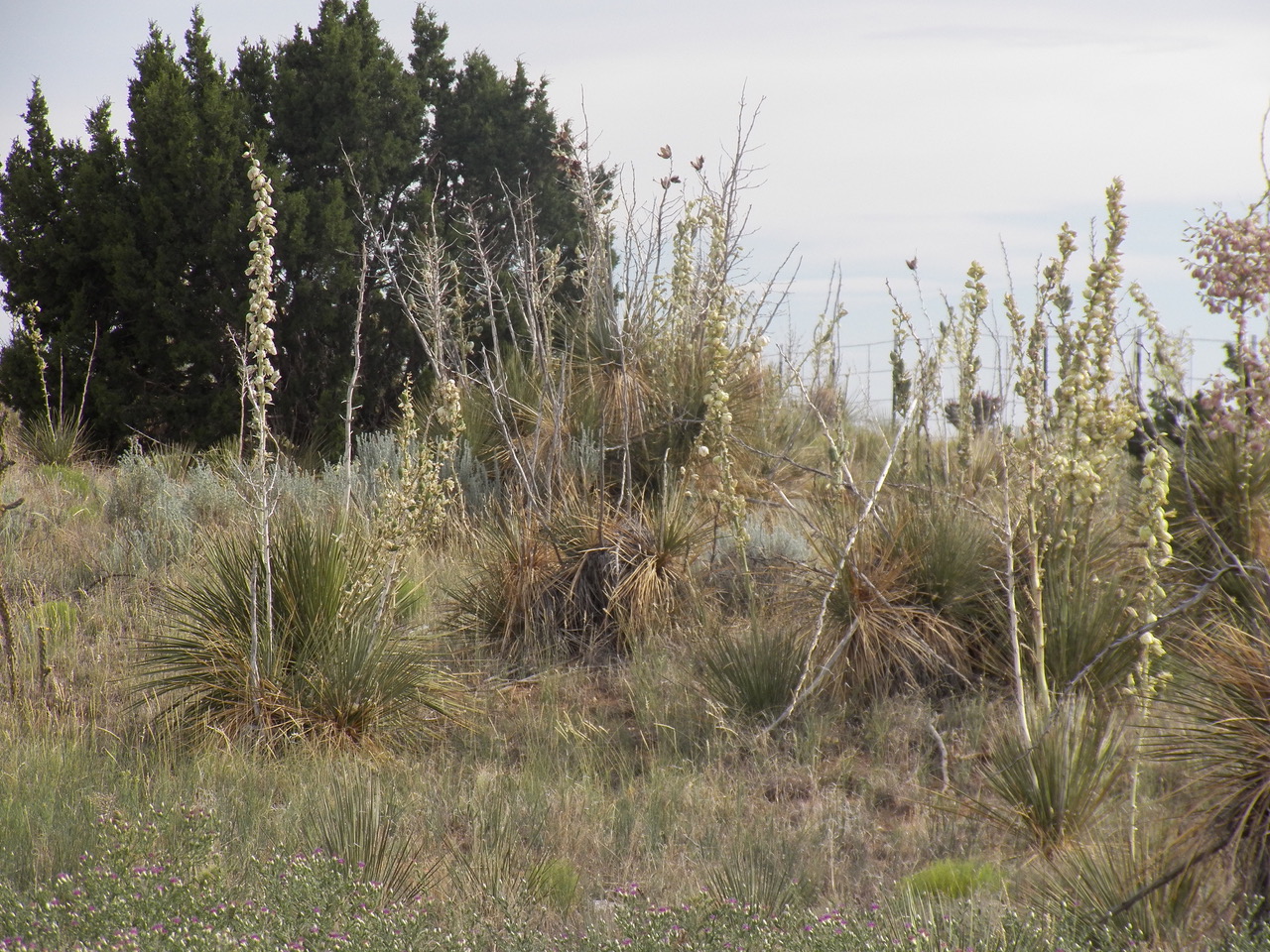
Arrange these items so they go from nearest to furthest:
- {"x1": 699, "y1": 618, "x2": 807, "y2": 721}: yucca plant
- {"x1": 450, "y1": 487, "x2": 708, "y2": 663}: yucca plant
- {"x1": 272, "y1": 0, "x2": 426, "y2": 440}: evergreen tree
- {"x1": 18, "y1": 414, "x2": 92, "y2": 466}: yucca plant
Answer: {"x1": 699, "y1": 618, "x2": 807, "y2": 721}: yucca plant < {"x1": 450, "y1": 487, "x2": 708, "y2": 663}: yucca plant < {"x1": 18, "y1": 414, "x2": 92, "y2": 466}: yucca plant < {"x1": 272, "y1": 0, "x2": 426, "y2": 440}: evergreen tree

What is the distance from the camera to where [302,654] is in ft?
15.0

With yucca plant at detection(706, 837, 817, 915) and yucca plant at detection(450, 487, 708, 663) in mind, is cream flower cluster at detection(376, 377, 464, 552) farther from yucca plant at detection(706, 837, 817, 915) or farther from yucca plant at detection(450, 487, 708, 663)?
yucca plant at detection(706, 837, 817, 915)

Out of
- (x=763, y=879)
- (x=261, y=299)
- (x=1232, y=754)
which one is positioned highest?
(x=261, y=299)

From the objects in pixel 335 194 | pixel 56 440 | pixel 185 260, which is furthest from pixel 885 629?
pixel 185 260

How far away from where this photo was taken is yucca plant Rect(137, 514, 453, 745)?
4445mm

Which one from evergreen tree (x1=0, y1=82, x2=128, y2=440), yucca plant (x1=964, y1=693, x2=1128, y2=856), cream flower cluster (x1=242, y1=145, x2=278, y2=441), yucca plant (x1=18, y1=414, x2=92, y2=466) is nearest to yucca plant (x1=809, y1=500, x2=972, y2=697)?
yucca plant (x1=964, y1=693, x2=1128, y2=856)

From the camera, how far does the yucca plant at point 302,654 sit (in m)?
4.45

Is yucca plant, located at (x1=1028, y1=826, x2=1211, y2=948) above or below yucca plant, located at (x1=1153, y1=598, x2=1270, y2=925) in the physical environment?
below

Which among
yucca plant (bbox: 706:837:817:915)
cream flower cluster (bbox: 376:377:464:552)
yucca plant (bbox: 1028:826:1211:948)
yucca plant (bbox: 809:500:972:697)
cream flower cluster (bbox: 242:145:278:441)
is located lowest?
yucca plant (bbox: 706:837:817:915)

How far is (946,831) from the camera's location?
373 centimetres

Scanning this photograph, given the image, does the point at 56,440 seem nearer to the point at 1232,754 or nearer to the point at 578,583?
the point at 578,583

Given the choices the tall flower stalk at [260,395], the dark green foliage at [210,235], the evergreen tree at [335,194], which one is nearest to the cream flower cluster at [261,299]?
the tall flower stalk at [260,395]

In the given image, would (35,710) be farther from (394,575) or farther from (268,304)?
(268,304)

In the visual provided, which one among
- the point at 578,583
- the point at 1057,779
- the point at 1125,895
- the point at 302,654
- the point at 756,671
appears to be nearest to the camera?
the point at 1125,895
